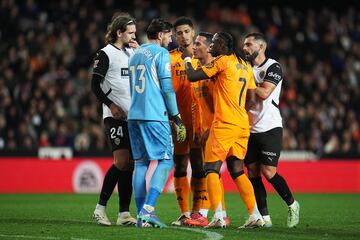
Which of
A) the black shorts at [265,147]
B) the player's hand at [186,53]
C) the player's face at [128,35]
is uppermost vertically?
the player's face at [128,35]

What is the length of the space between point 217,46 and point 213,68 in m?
0.34

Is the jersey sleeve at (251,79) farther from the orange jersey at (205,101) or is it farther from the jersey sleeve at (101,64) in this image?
the jersey sleeve at (101,64)

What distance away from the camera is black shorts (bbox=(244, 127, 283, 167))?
10.3 meters

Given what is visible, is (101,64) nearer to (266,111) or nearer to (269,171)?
(266,111)

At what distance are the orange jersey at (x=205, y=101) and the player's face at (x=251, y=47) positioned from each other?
820mm

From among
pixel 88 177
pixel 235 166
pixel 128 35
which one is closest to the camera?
pixel 235 166

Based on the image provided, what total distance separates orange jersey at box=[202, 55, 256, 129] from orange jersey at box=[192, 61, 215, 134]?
0.25 metres

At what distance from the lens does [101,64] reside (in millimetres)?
10000

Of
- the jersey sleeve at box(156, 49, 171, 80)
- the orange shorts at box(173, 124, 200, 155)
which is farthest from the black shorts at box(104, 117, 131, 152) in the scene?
the jersey sleeve at box(156, 49, 171, 80)

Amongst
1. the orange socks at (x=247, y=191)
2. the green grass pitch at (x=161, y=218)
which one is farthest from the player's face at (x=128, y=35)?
the green grass pitch at (x=161, y=218)

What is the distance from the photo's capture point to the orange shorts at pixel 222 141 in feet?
31.6

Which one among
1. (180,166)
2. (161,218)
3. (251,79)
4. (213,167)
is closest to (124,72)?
(180,166)

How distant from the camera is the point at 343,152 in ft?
70.5

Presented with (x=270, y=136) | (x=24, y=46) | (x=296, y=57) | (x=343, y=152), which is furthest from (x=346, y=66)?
(x=270, y=136)
